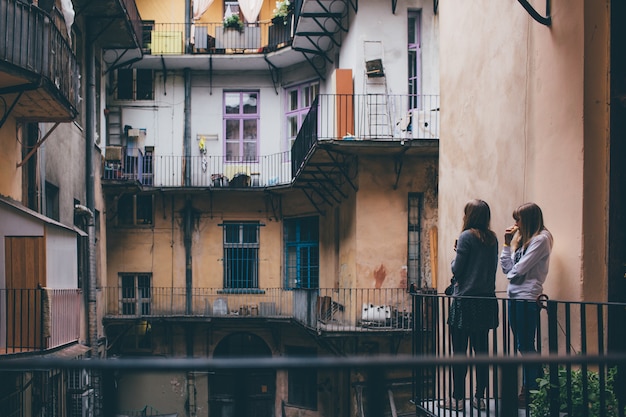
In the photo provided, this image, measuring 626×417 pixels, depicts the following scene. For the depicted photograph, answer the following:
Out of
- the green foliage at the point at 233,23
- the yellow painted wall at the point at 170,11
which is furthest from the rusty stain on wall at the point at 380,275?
the yellow painted wall at the point at 170,11

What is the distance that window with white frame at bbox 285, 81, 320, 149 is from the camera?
2596 cm

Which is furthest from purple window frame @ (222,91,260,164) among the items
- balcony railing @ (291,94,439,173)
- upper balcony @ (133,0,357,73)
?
balcony railing @ (291,94,439,173)

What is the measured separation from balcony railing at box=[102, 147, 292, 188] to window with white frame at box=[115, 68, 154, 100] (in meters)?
2.03

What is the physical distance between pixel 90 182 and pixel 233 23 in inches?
330

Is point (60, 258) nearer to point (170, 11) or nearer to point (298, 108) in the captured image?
point (298, 108)

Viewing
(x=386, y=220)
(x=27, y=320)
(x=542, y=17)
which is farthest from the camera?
(x=386, y=220)

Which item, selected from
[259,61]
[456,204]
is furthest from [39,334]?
[259,61]

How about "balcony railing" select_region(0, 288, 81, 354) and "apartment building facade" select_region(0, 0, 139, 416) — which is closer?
"apartment building facade" select_region(0, 0, 139, 416)

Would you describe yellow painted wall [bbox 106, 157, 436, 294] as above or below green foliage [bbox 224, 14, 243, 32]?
below

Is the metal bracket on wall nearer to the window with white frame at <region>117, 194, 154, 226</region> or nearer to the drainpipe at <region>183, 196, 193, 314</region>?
the drainpipe at <region>183, 196, 193, 314</region>

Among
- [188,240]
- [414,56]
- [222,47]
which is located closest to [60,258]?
[414,56]

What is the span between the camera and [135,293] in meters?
26.7

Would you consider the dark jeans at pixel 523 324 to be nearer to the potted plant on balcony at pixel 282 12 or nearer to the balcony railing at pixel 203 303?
the balcony railing at pixel 203 303

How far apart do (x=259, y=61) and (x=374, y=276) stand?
10.1 m
